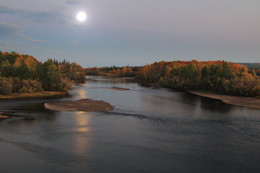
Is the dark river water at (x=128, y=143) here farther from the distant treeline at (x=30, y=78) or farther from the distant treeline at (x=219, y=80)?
the distant treeline at (x=219, y=80)

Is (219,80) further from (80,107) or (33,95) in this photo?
Answer: (33,95)

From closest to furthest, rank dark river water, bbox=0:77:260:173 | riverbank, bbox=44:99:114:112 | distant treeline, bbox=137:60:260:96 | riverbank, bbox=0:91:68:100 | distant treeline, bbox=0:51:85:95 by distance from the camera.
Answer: dark river water, bbox=0:77:260:173 < riverbank, bbox=44:99:114:112 < riverbank, bbox=0:91:68:100 < distant treeline, bbox=0:51:85:95 < distant treeline, bbox=137:60:260:96

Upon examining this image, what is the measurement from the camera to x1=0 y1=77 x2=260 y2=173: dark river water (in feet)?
83.8

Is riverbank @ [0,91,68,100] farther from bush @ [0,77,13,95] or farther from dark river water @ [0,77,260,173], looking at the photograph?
dark river water @ [0,77,260,173]

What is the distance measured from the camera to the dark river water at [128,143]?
25.5 meters

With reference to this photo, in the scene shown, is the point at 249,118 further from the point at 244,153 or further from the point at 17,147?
the point at 17,147

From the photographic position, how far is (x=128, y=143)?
33.0m

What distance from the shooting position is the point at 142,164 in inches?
1026

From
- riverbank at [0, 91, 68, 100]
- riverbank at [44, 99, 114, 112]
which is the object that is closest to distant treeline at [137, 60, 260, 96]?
riverbank at [44, 99, 114, 112]

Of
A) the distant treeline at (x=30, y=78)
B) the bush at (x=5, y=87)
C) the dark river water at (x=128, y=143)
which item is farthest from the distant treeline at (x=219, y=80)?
the bush at (x=5, y=87)

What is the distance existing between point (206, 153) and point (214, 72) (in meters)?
92.1

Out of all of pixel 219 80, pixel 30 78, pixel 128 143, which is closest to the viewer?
pixel 128 143

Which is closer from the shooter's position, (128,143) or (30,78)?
(128,143)

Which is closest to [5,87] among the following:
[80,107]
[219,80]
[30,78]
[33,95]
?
[33,95]
